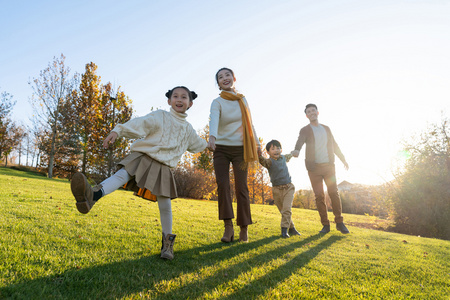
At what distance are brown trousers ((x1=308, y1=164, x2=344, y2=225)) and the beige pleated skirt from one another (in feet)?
12.0

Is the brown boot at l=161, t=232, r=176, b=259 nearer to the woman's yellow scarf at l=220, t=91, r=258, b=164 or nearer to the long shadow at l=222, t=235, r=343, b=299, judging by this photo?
the long shadow at l=222, t=235, r=343, b=299

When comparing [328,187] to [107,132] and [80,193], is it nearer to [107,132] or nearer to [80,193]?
[80,193]

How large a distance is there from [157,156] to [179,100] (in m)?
0.74

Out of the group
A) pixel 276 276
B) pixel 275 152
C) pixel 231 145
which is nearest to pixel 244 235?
pixel 231 145

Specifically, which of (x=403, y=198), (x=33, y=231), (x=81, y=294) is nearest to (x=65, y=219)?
(x=33, y=231)

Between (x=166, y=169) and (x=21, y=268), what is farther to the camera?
(x=166, y=169)

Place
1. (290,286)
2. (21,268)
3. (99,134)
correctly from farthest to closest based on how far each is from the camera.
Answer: (99,134) → (290,286) → (21,268)

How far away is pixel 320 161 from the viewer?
5453mm

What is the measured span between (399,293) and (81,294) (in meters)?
2.49

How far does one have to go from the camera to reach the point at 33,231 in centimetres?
292

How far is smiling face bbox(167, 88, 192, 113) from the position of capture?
300 centimetres

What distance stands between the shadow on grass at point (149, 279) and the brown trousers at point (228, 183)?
2.91 feet

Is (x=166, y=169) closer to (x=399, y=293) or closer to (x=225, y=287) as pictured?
(x=225, y=287)

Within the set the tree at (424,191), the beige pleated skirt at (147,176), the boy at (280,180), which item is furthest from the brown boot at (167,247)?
the tree at (424,191)
